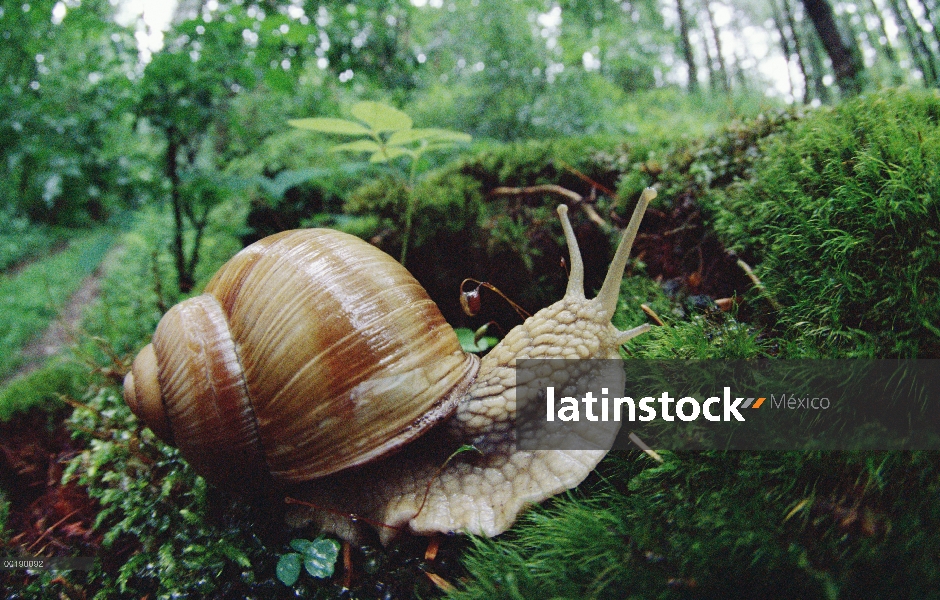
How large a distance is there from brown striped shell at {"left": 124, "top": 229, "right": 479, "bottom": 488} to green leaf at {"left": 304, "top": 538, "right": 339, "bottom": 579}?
9.7 inches

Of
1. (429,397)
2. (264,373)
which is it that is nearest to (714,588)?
(429,397)

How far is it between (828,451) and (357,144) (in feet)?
7.79

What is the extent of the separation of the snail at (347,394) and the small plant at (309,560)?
9 cm

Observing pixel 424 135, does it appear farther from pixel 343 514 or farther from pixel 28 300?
pixel 28 300

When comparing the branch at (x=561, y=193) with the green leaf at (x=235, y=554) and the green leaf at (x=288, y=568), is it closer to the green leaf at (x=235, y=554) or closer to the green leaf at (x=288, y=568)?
Result: the green leaf at (x=288, y=568)

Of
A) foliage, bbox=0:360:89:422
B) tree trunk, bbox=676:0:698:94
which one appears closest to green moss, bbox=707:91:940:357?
foliage, bbox=0:360:89:422

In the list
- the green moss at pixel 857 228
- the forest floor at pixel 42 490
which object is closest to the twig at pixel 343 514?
Result: the forest floor at pixel 42 490

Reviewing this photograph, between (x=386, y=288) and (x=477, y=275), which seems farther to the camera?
(x=477, y=275)

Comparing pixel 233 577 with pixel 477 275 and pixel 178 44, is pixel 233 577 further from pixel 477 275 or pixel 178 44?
pixel 178 44

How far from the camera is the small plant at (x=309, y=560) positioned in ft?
5.40

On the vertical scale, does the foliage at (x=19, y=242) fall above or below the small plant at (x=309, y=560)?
above

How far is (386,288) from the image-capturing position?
185 cm

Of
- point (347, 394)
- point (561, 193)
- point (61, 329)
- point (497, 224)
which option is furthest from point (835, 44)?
point (61, 329)

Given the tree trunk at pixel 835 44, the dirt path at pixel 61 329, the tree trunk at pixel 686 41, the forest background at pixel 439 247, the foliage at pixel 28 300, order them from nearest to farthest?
the forest background at pixel 439 247, the tree trunk at pixel 835 44, the dirt path at pixel 61 329, the foliage at pixel 28 300, the tree trunk at pixel 686 41
